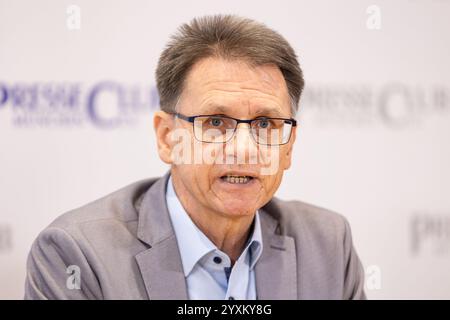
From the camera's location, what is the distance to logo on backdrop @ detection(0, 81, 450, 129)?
1.96m

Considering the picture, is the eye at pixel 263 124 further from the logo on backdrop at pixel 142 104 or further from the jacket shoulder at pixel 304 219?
the logo on backdrop at pixel 142 104

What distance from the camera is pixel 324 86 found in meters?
2.12

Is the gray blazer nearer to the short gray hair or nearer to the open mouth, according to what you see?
the open mouth

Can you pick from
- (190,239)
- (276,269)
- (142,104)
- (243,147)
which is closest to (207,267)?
(190,239)

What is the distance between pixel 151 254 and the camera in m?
1.48

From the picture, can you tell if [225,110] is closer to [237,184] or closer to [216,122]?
[216,122]

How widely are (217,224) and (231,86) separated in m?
0.44

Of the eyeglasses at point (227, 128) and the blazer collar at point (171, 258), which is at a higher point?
the eyeglasses at point (227, 128)

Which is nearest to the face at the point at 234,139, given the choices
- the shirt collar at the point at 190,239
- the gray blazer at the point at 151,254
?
the shirt collar at the point at 190,239

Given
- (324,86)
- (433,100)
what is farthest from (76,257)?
(433,100)

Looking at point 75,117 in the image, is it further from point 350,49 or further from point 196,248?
point 350,49

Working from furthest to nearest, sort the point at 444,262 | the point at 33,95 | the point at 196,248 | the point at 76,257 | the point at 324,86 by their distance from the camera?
the point at 444,262 → the point at 324,86 → the point at 33,95 → the point at 196,248 → the point at 76,257

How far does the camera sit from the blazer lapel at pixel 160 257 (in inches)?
57.1
